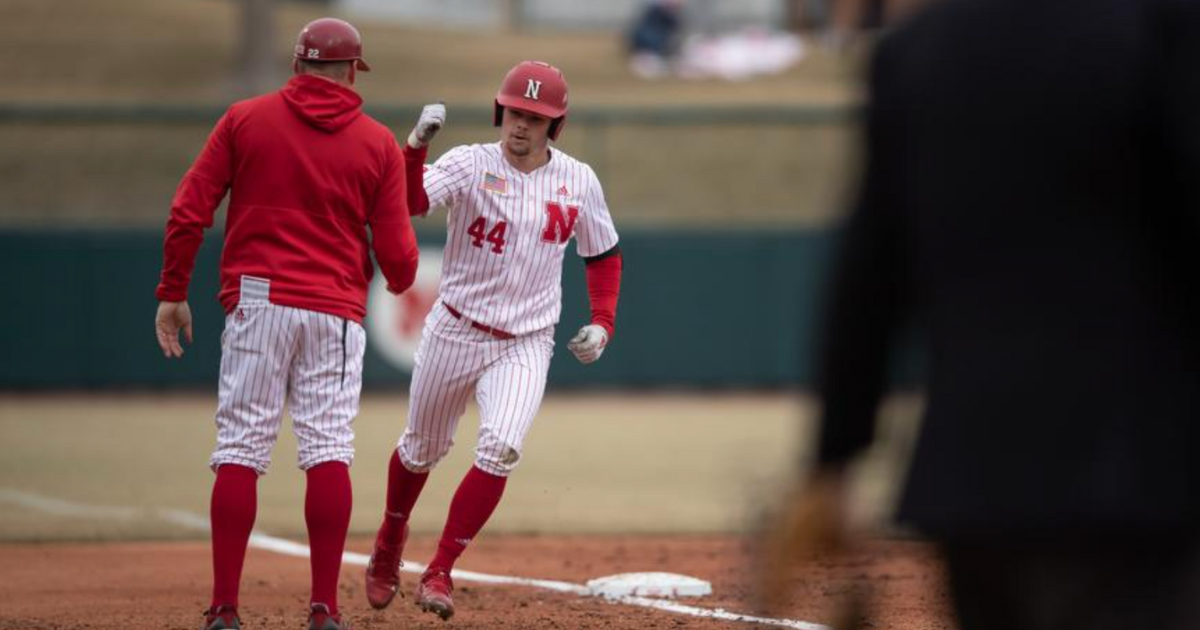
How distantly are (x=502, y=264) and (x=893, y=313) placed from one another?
374cm

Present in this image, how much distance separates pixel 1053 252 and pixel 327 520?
345 cm

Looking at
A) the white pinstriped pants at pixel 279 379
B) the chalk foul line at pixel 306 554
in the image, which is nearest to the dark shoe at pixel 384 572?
the chalk foul line at pixel 306 554

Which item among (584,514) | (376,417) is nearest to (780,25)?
(376,417)

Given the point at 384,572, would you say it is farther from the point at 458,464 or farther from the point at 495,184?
the point at 458,464

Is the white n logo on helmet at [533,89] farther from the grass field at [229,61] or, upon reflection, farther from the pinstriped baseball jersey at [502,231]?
the grass field at [229,61]

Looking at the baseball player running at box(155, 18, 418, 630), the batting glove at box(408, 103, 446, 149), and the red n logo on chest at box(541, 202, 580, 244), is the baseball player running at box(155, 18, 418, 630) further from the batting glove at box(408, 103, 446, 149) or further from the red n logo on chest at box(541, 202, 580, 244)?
the red n logo on chest at box(541, 202, 580, 244)

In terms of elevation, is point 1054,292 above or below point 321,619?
above

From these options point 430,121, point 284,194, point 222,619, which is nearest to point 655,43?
point 430,121

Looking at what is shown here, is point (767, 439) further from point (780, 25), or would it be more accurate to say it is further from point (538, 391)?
point (780, 25)

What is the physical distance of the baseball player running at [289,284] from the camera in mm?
5348

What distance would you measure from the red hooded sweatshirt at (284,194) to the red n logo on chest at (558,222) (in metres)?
0.93

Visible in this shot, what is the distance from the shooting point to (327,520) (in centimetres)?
544

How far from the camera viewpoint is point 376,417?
14266 millimetres

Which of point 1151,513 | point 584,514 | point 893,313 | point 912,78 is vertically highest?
point 912,78
